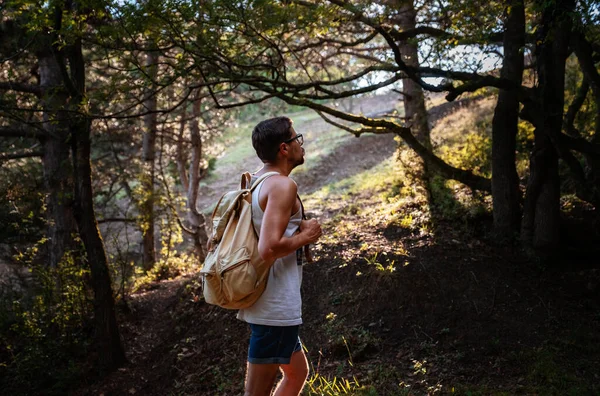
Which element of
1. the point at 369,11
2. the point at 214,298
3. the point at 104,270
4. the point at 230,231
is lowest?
the point at 104,270

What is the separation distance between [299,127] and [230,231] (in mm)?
33897

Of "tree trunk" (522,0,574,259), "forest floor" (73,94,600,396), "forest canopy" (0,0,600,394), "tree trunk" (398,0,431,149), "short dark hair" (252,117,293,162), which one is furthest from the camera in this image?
"tree trunk" (398,0,431,149)

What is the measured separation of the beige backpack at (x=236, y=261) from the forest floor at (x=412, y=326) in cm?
201

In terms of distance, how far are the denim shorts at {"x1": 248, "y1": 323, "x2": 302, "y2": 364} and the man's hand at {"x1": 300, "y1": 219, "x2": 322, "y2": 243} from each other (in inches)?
20.7

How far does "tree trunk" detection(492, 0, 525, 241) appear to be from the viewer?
633cm

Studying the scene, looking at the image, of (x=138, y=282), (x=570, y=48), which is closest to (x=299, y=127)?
(x=138, y=282)

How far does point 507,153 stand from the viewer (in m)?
6.48

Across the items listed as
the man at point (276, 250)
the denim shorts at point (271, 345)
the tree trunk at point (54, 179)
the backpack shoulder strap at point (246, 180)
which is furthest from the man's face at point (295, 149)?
the tree trunk at point (54, 179)

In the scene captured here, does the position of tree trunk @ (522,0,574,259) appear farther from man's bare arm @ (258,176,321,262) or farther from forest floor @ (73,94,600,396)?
man's bare arm @ (258,176,321,262)

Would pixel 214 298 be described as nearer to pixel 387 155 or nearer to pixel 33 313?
pixel 33 313

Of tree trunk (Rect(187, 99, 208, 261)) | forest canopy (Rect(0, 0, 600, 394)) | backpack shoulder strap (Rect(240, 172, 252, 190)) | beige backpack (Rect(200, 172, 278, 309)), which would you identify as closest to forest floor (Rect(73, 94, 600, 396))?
forest canopy (Rect(0, 0, 600, 394))

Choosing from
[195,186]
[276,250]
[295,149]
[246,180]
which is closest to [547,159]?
[295,149]

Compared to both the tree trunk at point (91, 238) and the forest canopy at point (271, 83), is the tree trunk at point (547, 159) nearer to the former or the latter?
the forest canopy at point (271, 83)

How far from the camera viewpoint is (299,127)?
3622cm
